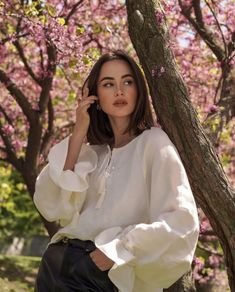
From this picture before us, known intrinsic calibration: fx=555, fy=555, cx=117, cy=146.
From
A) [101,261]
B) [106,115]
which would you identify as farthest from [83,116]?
[101,261]

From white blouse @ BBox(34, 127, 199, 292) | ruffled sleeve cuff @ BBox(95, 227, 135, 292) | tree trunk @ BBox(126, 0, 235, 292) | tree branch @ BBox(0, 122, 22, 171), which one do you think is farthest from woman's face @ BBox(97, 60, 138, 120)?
tree branch @ BBox(0, 122, 22, 171)

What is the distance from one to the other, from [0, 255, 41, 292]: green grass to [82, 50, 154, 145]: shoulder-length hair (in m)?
4.62

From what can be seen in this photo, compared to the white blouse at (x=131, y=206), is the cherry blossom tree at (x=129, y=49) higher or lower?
higher

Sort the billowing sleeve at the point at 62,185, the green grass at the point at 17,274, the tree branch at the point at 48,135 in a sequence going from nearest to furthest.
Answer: the billowing sleeve at the point at 62,185, the tree branch at the point at 48,135, the green grass at the point at 17,274

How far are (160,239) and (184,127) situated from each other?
73 centimetres

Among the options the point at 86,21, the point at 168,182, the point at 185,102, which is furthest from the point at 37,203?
the point at 86,21

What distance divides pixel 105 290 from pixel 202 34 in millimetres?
3231

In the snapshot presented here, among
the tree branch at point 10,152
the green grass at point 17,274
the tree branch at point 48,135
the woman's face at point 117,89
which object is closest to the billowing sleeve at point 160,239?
the woman's face at point 117,89

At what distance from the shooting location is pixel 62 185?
89.2 inches

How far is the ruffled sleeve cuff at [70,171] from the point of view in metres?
2.27

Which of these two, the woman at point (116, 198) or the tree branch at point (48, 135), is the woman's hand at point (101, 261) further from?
the tree branch at point (48, 135)

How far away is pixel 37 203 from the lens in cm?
237

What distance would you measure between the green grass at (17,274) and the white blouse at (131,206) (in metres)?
4.68

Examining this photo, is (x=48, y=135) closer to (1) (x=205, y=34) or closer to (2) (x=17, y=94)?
(2) (x=17, y=94)
